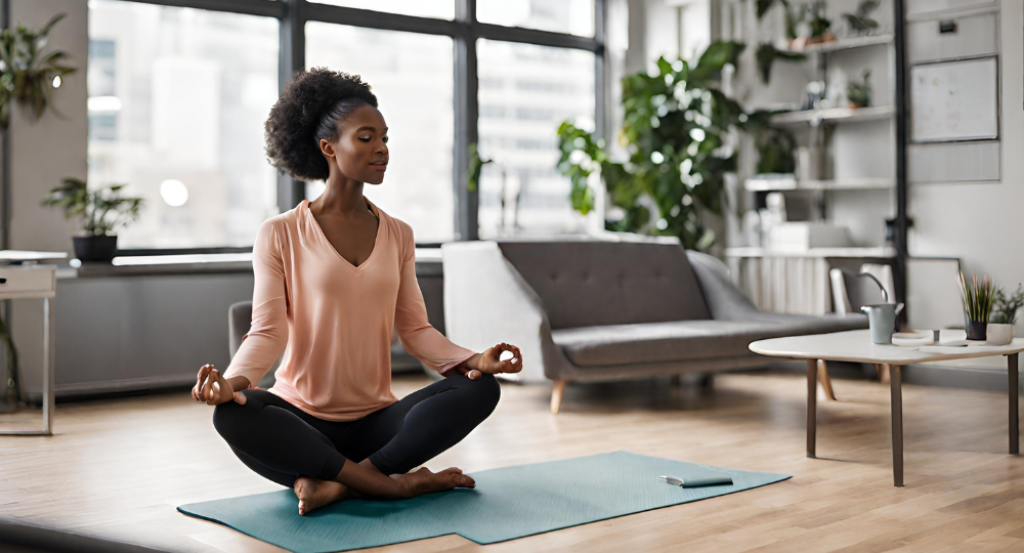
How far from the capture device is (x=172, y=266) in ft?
16.2

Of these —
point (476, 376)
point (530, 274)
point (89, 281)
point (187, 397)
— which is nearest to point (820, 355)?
point (476, 376)

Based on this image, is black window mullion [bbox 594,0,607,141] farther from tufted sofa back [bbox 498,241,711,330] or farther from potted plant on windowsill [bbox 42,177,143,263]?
potted plant on windowsill [bbox 42,177,143,263]

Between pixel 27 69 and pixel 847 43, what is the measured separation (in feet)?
13.4

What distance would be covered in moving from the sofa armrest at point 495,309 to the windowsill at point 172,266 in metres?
0.69

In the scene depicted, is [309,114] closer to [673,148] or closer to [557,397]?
[557,397]

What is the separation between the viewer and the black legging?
8.05 ft

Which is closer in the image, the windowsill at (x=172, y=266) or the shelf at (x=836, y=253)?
the windowsill at (x=172, y=266)

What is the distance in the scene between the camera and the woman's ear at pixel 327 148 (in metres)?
2.71

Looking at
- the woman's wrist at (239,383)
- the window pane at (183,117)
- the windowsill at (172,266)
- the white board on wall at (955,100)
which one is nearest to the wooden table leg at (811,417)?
the woman's wrist at (239,383)

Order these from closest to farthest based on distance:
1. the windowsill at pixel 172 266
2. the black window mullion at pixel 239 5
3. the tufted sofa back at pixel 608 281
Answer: the windowsill at pixel 172 266 < the tufted sofa back at pixel 608 281 < the black window mullion at pixel 239 5

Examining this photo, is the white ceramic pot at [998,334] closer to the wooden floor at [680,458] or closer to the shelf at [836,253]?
the wooden floor at [680,458]

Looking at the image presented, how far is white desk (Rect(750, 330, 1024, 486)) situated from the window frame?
2949mm

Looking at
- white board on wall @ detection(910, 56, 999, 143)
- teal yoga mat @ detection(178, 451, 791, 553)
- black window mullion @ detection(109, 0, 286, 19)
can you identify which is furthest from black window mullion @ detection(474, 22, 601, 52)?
teal yoga mat @ detection(178, 451, 791, 553)

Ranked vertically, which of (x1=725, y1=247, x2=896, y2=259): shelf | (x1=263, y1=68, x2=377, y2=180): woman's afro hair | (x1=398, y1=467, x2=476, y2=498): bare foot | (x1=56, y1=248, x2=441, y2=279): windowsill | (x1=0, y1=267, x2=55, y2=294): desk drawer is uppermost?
(x1=263, y1=68, x2=377, y2=180): woman's afro hair
